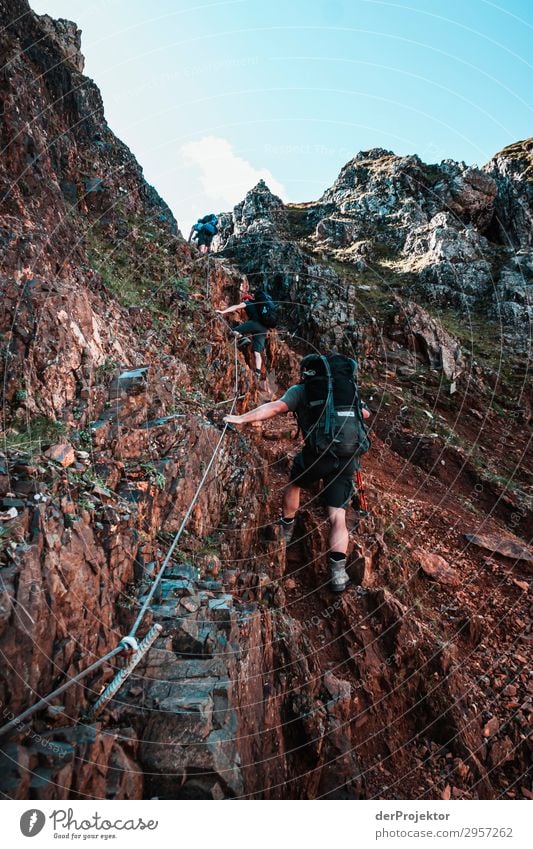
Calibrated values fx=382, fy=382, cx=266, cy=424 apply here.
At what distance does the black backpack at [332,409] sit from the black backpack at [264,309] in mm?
5155

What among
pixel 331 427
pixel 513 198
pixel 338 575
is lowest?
pixel 338 575

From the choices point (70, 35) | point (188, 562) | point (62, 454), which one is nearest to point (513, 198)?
point (70, 35)

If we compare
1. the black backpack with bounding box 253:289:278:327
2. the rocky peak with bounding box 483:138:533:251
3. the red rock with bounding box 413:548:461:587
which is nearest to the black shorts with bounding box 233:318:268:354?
the black backpack with bounding box 253:289:278:327

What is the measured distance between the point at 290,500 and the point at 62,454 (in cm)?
318

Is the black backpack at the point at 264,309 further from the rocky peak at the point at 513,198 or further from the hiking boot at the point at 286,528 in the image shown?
the rocky peak at the point at 513,198

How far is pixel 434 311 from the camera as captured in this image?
23.3 metres

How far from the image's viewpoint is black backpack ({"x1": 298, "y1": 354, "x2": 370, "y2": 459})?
498 centimetres

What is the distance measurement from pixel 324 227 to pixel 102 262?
26.2 m

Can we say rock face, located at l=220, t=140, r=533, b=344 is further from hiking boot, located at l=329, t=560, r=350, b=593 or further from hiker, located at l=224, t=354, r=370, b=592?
hiking boot, located at l=329, t=560, r=350, b=593

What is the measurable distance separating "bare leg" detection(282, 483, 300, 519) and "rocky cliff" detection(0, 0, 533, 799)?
1.24ft

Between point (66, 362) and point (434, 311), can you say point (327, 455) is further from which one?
point (434, 311)

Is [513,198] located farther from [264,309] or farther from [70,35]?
[264,309]

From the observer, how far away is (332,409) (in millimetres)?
5000

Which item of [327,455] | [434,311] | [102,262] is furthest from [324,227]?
[327,455]
